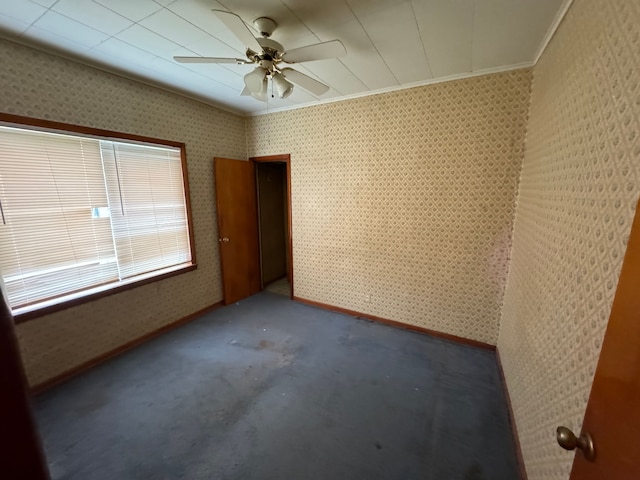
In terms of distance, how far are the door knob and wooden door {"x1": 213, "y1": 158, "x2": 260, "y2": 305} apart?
3396 millimetres

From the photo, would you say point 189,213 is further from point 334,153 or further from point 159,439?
point 159,439

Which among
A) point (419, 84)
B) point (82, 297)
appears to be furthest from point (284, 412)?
point (419, 84)

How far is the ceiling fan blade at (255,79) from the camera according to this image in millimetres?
1735

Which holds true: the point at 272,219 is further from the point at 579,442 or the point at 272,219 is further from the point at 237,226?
the point at 579,442

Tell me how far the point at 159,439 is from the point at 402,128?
320 centimetres

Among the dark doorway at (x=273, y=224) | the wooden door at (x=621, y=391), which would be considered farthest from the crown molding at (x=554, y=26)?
the dark doorway at (x=273, y=224)

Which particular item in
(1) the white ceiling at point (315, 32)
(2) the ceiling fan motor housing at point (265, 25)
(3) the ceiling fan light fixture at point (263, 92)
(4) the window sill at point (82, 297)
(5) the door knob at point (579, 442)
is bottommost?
(4) the window sill at point (82, 297)

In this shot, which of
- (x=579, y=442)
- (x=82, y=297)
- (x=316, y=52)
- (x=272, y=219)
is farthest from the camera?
(x=272, y=219)

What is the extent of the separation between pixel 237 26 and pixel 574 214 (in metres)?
1.88

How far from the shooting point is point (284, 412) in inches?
75.4

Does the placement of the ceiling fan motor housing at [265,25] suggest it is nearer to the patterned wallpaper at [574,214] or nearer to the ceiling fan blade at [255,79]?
the ceiling fan blade at [255,79]

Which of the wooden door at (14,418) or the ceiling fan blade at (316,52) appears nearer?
the wooden door at (14,418)

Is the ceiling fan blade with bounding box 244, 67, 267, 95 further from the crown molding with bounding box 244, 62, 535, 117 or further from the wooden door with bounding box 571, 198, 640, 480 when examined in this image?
the wooden door with bounding box 571, 198, 640, 480

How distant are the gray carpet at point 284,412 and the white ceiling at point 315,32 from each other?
256cm
